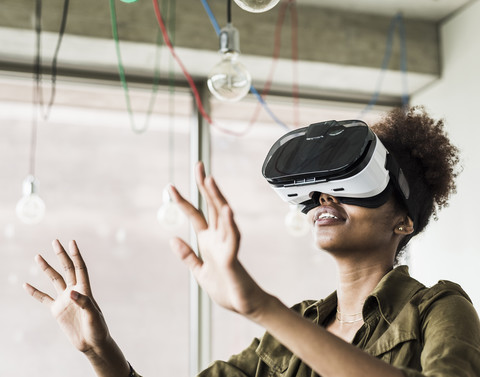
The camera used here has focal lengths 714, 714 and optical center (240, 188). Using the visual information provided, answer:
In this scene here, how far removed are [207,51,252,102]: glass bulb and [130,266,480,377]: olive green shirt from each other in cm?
106

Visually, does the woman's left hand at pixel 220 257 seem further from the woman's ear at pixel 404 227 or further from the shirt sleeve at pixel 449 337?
the woman's ear at pixel 404 227

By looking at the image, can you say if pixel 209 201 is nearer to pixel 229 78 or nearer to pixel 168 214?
pixel 229 78

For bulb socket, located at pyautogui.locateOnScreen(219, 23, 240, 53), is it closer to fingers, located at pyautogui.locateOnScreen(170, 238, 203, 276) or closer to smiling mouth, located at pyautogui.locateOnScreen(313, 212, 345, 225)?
smiling mouth, located at pyautogui.locateOnScreen(313, 212, 345, 225)

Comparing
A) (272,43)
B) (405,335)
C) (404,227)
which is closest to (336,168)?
(404,227)

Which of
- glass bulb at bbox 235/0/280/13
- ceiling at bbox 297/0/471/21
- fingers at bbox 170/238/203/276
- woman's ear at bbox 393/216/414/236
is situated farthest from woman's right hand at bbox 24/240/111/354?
A: ceiling at bbox 297/0/471/21

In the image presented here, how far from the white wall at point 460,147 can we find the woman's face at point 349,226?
2492 millimetres

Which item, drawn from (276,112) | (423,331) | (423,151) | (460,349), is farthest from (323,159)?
(276,112)

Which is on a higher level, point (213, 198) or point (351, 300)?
point (213, 198)

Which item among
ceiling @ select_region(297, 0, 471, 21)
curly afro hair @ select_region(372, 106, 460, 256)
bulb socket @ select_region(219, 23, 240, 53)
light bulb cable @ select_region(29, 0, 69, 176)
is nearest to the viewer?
curly afro hair @ select_region(372, 106, 460, 256)

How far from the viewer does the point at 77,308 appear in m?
1.54

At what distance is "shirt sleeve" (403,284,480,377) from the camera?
1.13 m

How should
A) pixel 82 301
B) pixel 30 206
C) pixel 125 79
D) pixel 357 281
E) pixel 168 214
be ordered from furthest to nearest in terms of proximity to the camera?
pixel 125 79, pixel 168 214, pixel 30 206, pixel 357 281, pixel 82 301

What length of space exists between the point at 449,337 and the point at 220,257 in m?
0.45

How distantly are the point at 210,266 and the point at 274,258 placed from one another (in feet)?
10.9
